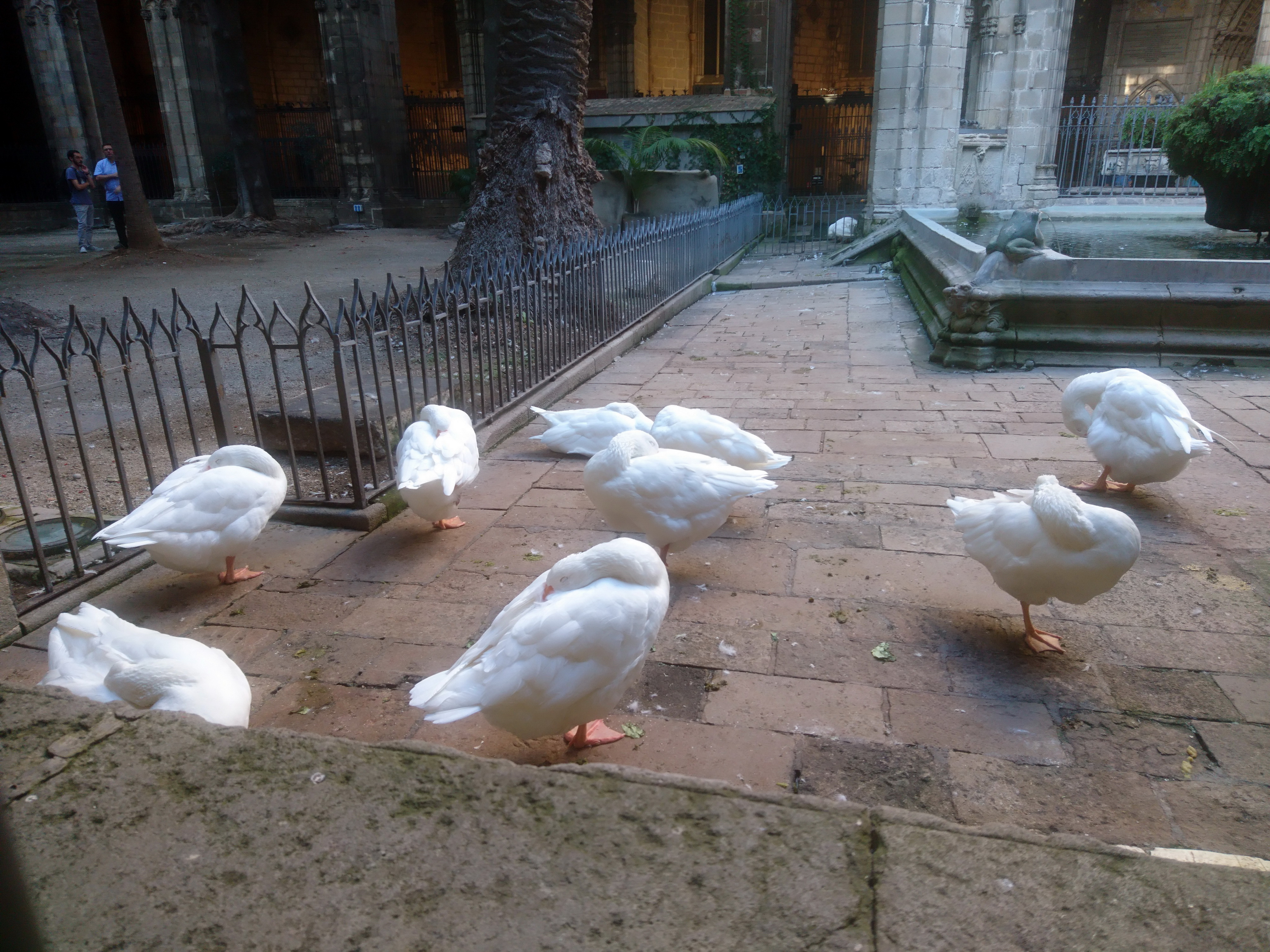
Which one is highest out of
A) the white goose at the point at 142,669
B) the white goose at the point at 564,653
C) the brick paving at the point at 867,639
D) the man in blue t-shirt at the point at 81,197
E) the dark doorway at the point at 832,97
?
the dark doorway at the point at 832,97

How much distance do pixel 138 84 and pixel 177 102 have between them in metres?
8.55

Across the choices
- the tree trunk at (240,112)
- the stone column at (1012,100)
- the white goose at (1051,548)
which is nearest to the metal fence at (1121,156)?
the stone column at (1012,100)

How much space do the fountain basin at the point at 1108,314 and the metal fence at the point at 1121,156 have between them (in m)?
12.0

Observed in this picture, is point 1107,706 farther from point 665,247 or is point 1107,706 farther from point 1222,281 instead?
point 665,247

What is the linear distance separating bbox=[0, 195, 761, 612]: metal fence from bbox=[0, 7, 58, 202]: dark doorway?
62.2ft

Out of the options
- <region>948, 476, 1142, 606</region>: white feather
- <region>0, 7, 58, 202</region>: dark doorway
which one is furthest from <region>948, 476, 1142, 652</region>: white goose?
<region>0, 7, 58, 202</region>: dark doorway

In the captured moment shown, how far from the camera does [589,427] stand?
5352 mm

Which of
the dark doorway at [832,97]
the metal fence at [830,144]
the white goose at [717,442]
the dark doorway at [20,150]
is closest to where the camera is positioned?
the white goose at [717,442]

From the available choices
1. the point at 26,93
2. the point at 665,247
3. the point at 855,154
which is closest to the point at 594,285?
the point at 665,247

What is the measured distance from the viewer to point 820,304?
11.6 m

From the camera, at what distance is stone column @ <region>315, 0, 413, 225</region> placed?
21609 millimetres

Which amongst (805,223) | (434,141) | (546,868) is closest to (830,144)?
(805,223)

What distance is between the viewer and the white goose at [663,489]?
3.50 m

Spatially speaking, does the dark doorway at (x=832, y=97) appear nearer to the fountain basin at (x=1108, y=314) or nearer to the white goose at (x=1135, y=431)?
the fountain basin at (x=1108, y=314)
